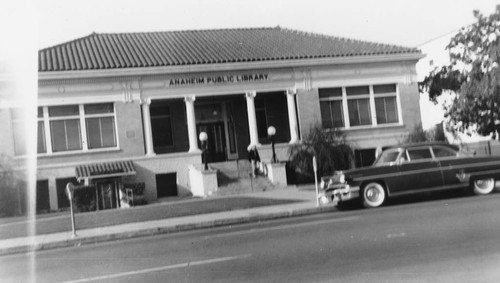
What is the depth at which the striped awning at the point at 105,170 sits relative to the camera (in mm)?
22312

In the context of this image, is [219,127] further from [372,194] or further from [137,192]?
[372,194]

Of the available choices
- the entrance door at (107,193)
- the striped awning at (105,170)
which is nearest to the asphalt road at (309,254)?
the entrance door at (107,193)

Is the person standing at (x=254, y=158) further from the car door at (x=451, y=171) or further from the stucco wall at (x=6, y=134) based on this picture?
the car door at (x=451, y=171)

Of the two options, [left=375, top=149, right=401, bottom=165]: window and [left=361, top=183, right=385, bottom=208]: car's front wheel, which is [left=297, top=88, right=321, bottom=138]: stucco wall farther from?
[left=361, top=183, right=385, bottom=208]: car's front wheel

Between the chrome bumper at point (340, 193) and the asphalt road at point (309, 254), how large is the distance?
1.81 metres

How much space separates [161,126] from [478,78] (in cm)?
1469

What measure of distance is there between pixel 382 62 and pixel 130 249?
64.7ft

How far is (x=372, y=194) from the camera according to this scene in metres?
14.3

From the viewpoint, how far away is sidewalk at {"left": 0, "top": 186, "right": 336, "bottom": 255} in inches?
490

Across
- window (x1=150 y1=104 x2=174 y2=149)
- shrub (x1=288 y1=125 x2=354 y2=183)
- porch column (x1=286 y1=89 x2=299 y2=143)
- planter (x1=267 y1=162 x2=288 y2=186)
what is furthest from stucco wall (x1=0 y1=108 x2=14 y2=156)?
porch column (x1=286 y1=89 x2=299 y2=143)

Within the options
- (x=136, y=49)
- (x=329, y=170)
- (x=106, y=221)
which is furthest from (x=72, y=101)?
(x=329, y=170)

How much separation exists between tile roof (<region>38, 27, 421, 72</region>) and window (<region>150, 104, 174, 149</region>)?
8.64ft

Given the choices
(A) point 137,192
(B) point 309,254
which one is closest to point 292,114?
(A) point 137,192

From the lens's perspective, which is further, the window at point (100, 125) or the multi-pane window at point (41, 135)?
the window at point (100, 125)
